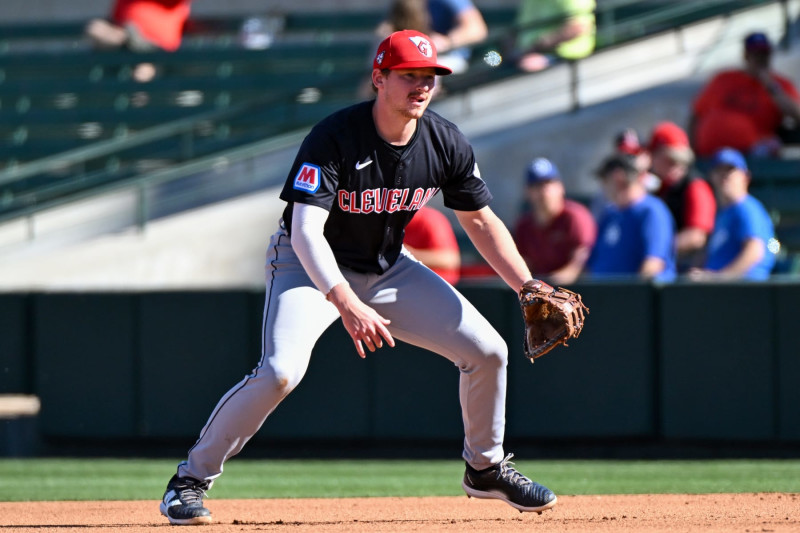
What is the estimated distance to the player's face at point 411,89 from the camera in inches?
183

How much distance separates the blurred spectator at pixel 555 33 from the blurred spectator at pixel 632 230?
2819mm

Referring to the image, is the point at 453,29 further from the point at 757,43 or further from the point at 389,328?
the point at 389,328

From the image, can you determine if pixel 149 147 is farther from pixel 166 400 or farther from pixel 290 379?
pixel 290 379

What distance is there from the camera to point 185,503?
16.2 feet

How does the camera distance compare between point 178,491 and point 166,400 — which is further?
point 166,400

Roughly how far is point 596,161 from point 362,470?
169 inches

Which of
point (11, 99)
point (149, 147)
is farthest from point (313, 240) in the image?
point (11, 99)

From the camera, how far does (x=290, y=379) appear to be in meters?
4.73

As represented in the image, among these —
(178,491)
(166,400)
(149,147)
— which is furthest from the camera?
(149,147)

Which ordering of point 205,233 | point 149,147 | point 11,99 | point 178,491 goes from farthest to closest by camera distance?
1. point 11,99
2. point 149,147
3. point 205,233
4. point 178,491

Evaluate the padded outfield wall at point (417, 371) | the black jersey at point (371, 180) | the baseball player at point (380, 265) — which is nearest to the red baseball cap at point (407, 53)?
the baseball player at point (380, 265)

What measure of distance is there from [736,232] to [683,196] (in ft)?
2.30

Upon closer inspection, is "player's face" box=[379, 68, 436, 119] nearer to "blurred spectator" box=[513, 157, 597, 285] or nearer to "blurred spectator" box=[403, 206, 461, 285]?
"blurred spectator" box=[403, 206, 461, 285]

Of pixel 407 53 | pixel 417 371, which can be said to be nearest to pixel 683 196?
pixel 417 371
